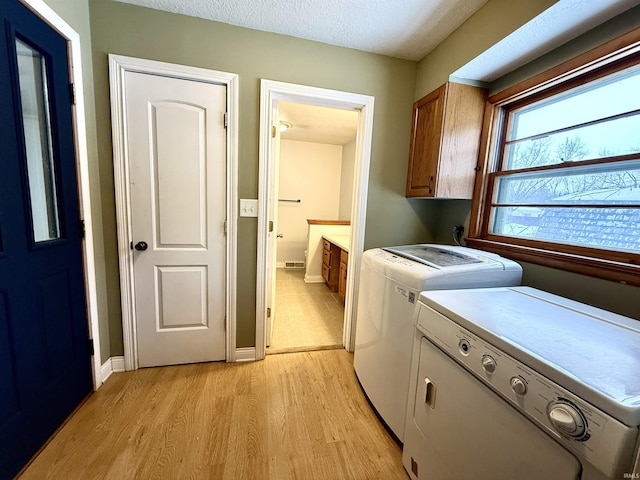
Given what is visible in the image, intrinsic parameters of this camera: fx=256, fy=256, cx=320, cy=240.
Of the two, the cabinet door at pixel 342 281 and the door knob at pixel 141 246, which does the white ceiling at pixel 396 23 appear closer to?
the door knob at pixel 141 246

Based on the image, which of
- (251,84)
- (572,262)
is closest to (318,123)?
(251,84)

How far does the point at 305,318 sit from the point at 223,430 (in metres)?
1.43

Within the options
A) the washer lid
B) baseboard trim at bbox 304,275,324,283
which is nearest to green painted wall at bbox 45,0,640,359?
the washer lid

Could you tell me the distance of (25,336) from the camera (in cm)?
116

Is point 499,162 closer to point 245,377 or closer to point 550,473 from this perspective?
point 550,473

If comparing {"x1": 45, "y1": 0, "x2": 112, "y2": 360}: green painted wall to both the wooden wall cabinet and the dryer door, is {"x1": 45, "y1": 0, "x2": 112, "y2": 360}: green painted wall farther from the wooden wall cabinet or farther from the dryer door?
the wooden wall cabinet

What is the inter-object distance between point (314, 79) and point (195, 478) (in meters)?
2.38

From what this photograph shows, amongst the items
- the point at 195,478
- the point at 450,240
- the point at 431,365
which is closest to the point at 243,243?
the point at 195,478

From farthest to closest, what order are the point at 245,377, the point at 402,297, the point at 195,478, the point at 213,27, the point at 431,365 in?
the point at 245,377, the point at 213,27, the point at 402,297, the point at 195,478, the point at 431,365

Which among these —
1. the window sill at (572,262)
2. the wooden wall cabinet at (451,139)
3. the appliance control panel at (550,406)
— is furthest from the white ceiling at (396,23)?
the appliance control panel at (550,406)

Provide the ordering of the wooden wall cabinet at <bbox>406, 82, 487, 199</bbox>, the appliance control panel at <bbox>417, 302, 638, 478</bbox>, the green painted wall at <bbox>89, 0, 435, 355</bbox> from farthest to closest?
1. the wooden wall cabinet at <bbox>406, 82, 487, 199</bbox>
2. the green painted wall at <bbox>89, 0, 435, 355</bbox>
3. the appliance control panel at <bbox>417, 302, 638, 478</bbox>

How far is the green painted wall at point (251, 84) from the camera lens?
157 centimetres

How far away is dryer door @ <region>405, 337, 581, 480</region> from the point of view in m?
0.64

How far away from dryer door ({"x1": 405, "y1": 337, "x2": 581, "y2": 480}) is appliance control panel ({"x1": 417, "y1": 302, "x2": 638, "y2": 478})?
46 millimetres
